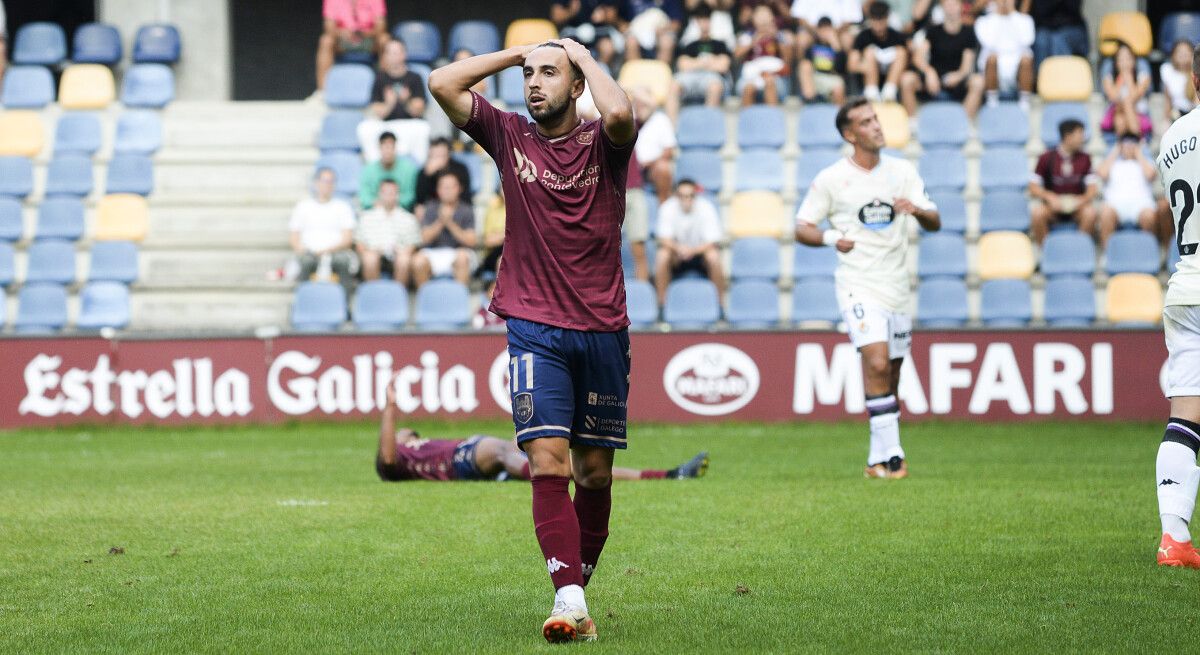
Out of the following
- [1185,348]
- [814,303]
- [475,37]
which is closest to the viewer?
[1185,348]

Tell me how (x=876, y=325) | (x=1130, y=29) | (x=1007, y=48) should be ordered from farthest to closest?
(x=1130, y=29) → (x=1007, y=48) → (x=876, y=325)

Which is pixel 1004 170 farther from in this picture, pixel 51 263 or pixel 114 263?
pixel 51 263

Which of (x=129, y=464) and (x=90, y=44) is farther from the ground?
(x=90, y=44)

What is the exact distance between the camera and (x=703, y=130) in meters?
18.6

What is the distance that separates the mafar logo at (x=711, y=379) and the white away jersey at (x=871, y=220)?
4754 mm

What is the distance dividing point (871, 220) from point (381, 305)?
7.46m

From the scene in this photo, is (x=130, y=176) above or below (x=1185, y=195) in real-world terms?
above

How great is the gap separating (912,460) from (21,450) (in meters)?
7.70

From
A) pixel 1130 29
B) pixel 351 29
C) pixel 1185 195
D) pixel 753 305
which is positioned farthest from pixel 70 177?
pixel 1185 195

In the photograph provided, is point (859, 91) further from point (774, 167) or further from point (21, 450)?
point (21, 450)

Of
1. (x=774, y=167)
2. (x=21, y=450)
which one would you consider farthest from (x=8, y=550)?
(x=774, y=167)

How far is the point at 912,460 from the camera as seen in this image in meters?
11.7

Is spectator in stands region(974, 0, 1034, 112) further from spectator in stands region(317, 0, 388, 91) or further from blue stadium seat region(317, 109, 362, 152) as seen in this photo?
blue stadium seat region(317, 109, 362, 152)

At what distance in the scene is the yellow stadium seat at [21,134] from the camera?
19.7 m
